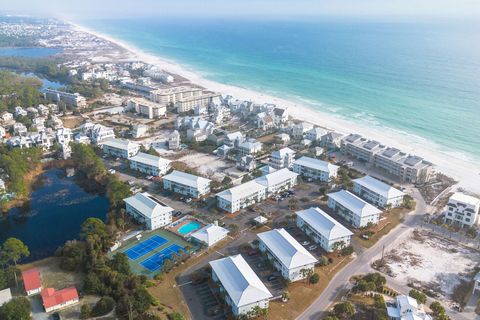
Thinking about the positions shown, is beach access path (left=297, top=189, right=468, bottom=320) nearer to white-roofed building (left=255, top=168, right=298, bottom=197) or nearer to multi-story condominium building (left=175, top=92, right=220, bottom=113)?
white-roofed building (left=255, top=168, right=298, bottom=197)

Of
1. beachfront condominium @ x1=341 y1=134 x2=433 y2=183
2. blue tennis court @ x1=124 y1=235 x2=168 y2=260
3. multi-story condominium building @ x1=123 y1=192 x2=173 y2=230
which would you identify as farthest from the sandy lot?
multi-story condominium building @ x1=123 y1=192 x2=173 y2=230

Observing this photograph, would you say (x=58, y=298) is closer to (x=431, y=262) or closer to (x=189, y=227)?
(x=189, y=227)

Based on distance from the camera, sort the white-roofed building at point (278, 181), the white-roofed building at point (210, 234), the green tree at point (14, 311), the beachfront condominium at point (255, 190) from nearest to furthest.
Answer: the green tree at point (14, 311) → the white-roofed building at point (210, 234) → the beachfront condominium at point (255, 190) → the white-roofed building at point (278, 181)

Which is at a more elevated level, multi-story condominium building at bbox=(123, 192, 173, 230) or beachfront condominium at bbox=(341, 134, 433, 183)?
beachfront condominium at bbox=(341, 134, 433, 183)

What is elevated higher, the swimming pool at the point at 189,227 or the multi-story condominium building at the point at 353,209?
the multi-story condominium building at the point at 353,209

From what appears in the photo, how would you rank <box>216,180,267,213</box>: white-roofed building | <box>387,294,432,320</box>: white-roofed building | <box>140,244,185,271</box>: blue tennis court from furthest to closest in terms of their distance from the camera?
<box>216,180,267,213</box>: white-roofed building → <box>140,244,185,271</box>: blue tennis court → <box>387,294,432,320</box>: white-roofed building

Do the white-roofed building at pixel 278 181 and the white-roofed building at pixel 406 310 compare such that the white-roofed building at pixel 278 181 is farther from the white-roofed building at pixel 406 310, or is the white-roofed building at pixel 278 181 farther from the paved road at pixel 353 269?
the white-roofed building at pixel 406 310

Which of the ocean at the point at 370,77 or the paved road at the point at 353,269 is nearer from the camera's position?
the paved road at the point at 353,269

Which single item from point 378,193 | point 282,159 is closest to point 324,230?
point 378,193

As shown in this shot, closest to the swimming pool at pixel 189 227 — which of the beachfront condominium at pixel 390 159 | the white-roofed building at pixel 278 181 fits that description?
the white-roofed building at pixel 278 181
